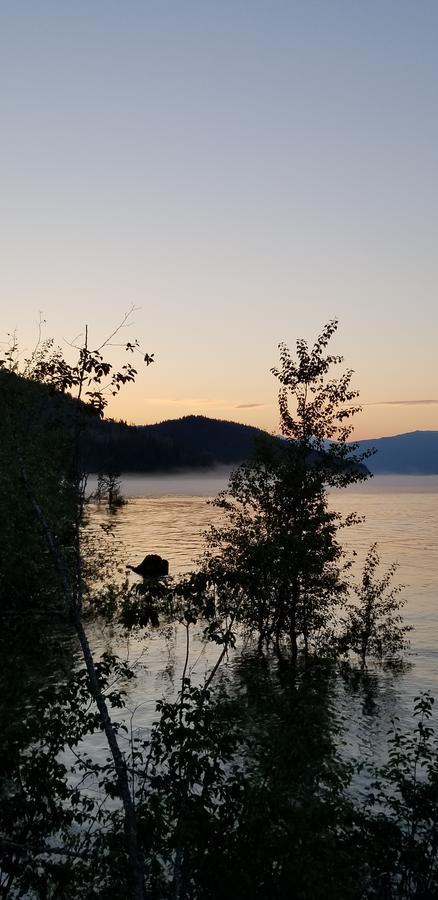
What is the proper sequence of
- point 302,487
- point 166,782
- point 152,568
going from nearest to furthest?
point 166,782, point 302,487, point 152,568

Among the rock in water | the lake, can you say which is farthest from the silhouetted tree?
the rock in water

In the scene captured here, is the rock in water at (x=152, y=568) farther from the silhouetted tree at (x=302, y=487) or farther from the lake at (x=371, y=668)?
the silhouetted tree at (x=302, y=487)

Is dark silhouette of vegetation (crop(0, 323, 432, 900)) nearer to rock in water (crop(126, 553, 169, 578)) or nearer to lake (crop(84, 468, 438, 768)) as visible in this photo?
lake (crop(84, 468, 438, 768))

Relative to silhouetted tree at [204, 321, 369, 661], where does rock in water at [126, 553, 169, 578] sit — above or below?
below

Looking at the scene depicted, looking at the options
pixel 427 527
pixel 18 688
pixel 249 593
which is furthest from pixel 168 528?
A: pixel 18 688

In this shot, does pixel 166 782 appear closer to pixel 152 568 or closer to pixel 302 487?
pixel 302 487

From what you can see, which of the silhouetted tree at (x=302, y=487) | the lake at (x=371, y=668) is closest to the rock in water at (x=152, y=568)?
the lake at (x=371, y=668)

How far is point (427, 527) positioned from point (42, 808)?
16094 cm

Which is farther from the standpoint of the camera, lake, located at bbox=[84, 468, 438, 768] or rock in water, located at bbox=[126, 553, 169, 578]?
rock in water, located at bbox=[126, 553, 169, 578]

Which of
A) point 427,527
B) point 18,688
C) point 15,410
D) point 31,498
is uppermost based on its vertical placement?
point 15,410

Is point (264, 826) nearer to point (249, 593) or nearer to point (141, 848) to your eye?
point (141, 848)

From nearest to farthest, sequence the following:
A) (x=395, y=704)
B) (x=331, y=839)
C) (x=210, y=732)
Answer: (x=210, y=732)
(x=331, y=839)
(x=395, y=704)

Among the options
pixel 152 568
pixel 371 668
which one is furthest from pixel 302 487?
pixel 152 568

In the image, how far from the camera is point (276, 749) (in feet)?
51.9
